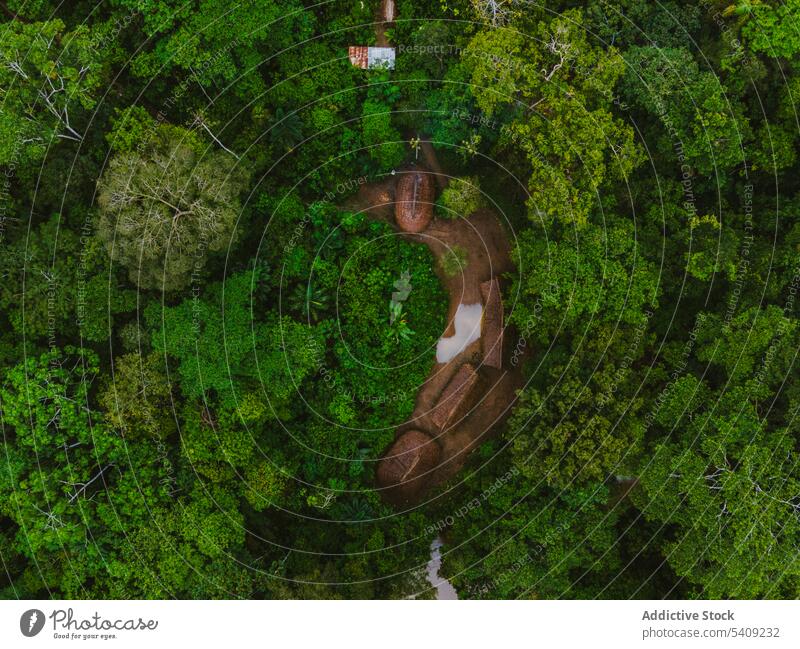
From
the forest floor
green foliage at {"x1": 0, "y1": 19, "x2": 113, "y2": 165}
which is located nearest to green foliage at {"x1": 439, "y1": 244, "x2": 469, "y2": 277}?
the forest floor

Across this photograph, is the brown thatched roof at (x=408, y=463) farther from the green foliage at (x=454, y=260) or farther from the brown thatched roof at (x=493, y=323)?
the green foliage at (x=454, y=260)

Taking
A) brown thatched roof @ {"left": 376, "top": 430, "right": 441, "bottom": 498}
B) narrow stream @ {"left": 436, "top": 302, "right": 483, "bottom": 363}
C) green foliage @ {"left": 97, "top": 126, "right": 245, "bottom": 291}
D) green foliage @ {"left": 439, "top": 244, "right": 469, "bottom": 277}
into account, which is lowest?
brown thatched roof @ {"left": 376, "top": 430, "right": 441, "bottom": 498}

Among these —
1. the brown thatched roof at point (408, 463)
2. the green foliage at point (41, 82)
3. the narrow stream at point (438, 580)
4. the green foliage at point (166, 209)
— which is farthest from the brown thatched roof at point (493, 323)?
the green foliage at point (41, 82)

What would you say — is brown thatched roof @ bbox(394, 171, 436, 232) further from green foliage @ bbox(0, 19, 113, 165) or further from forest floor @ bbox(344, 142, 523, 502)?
green foliage @ bbox(0, 19, 113, 165)

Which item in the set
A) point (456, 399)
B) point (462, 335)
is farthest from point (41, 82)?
point (456, 399)

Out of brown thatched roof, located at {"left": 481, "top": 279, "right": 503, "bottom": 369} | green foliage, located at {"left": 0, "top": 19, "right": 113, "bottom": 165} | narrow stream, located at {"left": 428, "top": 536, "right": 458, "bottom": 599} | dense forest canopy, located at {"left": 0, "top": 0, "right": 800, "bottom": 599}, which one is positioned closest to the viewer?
dense forest canopy, located at {"left": 0, "top": 0, "right": 800, "bottom": 599}

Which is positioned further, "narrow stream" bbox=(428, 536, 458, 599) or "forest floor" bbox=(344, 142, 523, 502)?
"forest floor" bbox=(344, 142, 523, 502)

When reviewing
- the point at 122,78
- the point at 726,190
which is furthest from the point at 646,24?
the point at 122,78
